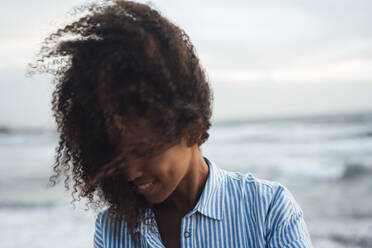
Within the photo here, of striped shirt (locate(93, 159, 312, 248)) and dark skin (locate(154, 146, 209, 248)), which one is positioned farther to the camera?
dark skin (locate(154, 146, 209, 248))

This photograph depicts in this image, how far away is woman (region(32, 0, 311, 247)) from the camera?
1144 millimetres

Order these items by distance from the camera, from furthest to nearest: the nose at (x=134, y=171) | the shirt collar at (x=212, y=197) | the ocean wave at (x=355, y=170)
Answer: the ocean wave at (x=355, y=170) → the shirt collar at (x=212, y=197) → the nose at (x=134, y=171)

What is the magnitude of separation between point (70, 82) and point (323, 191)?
7033 mm

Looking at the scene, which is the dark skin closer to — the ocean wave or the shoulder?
the shoulder

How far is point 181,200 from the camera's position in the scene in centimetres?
144

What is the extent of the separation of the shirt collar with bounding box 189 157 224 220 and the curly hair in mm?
152

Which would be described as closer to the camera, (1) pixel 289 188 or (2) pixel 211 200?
(2) pixel 211 200

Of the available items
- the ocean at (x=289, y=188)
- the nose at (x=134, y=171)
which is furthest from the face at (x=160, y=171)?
the ocean at (x=289, y=188)

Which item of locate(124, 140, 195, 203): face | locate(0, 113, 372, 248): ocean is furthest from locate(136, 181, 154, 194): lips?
locate(0, 113, 372, 248): ocean

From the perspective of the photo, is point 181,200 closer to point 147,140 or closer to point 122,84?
point 147,140

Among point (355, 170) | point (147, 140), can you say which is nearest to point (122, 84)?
point (147, 140)

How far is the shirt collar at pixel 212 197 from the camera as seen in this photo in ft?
4.39

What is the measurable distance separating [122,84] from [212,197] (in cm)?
51

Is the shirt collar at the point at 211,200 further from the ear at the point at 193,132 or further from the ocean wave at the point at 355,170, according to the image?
the ocean wave at the point at 355,170
